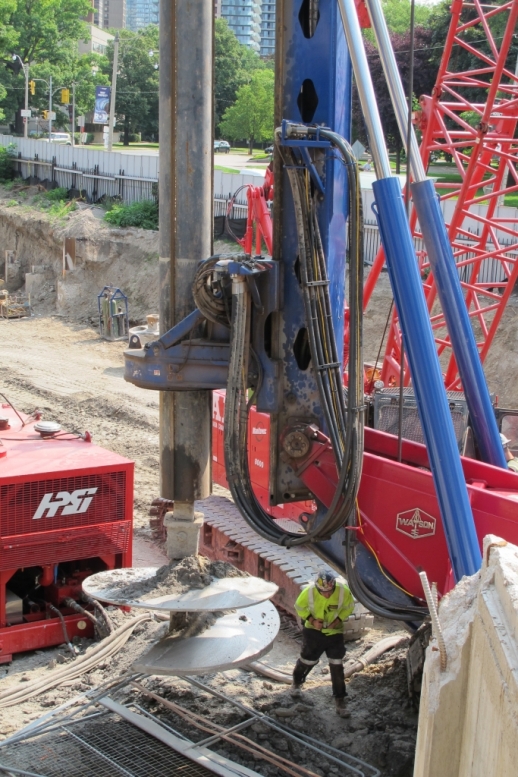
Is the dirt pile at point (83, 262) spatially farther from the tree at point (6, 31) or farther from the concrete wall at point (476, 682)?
the concrete wall at point (476, 682)

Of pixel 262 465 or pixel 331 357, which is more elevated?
pixel 331 357

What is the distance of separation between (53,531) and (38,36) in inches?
2269

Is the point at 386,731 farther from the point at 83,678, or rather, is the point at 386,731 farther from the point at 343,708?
the point at 83,678

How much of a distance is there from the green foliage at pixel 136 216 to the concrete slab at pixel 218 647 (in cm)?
2625

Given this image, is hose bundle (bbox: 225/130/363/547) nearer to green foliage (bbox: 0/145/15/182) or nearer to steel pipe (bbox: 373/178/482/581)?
steel pipe (bbox: 373/178/482/581)

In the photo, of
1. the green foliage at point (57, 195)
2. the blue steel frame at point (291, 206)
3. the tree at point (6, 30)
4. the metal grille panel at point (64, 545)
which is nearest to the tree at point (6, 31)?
the tree at point (6, 30)

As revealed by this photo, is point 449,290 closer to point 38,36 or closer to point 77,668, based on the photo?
point 77,668

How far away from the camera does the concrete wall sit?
287 cm

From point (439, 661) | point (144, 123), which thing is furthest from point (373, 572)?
point (144, 123)

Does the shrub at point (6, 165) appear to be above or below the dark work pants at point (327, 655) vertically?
above

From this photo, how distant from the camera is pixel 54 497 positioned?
28.9ft

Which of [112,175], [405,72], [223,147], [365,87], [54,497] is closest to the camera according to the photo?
[365,87]

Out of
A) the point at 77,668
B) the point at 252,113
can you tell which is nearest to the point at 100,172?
the point at 252,113

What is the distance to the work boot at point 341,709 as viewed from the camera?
24.9 feet
